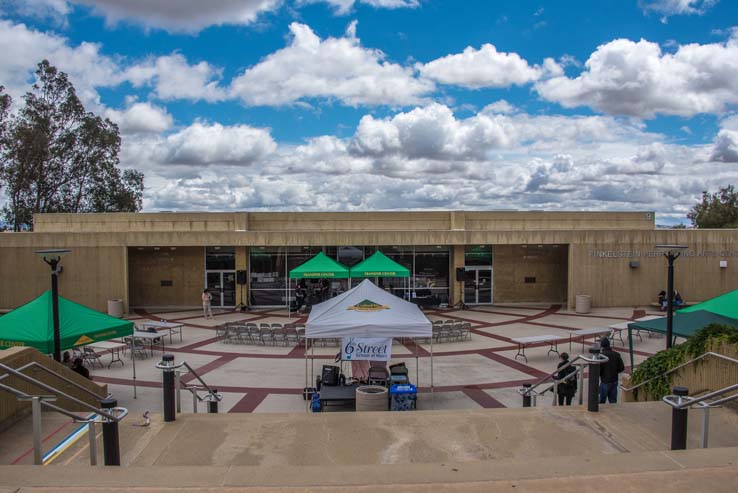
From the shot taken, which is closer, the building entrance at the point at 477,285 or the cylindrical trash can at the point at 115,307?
the cylindrical trash can at the point at 115,307

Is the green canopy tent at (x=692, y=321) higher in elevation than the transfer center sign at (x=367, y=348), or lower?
higher

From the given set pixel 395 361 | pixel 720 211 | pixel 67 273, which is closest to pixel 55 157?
pixel 67 273

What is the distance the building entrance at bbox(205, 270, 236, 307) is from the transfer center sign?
55.5 ft

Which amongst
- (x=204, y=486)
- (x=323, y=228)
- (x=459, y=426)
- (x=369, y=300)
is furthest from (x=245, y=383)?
(x=323, y=228)

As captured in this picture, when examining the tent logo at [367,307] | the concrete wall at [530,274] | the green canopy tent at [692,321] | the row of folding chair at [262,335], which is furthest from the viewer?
the concrete wall at [530,274]

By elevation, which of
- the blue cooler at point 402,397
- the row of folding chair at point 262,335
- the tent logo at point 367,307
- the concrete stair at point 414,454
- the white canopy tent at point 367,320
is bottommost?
the row of folding chair at point 262,335

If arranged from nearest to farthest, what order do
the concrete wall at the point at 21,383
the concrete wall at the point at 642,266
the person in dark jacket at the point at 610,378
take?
the concrete wall at the point at 21,383, the person in dark jacket at the point at 610,378, the concrete wall at the point at 642,266

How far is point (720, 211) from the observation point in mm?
55375

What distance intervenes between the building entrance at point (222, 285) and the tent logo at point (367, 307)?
16.5 meters

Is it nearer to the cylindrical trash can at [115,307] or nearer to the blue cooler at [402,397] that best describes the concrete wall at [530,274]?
the cylindrical trash can at [115,307]

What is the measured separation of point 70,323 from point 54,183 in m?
37.8

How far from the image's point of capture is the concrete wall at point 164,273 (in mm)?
27922

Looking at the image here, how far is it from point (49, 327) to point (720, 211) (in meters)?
60.8

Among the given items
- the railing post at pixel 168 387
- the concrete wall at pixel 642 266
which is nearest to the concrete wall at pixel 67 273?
the railing post at pixel 168 387
